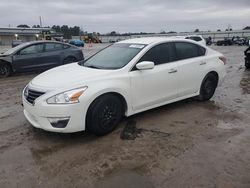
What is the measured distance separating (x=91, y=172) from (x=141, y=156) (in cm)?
79

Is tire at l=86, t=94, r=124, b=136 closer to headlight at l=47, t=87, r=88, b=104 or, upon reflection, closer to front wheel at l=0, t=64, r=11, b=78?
headlight at l=47, t=87, r=88, b=104

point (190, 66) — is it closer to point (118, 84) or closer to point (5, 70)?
point (118, 84)

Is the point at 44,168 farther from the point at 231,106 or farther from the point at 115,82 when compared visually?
the point at 231,106

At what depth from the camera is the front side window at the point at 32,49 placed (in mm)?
11375

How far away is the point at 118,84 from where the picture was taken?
15.7ft

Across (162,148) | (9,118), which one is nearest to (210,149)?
(162,148)

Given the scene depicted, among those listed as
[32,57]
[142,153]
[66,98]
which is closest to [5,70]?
[32,57]

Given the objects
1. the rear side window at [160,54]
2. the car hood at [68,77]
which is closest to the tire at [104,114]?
the car hood at [68,77]

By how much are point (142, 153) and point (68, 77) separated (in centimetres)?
180

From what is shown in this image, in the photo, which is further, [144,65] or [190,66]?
[190,66]

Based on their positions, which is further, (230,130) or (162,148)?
(230,130)

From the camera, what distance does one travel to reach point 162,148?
14.0ft

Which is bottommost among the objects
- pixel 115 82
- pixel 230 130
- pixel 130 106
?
pixel 230 130

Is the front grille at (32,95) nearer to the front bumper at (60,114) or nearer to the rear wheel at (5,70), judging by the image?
the front bumper at (60,114)
